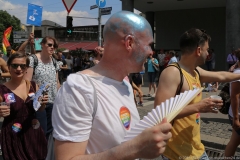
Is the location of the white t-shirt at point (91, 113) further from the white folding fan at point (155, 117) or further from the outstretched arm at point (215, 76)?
the outstretched arm at point (215, 76)

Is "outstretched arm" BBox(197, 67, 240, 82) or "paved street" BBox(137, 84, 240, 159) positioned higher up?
"outstretched arm" BBox(197, 67, 240, 82)

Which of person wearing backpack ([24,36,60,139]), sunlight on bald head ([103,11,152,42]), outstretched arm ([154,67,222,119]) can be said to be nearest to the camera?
sunlight on bald head ([103,11,152,42])

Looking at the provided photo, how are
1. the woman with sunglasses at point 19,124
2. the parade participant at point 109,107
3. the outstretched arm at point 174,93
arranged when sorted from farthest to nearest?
the woman with sunglasses at point 19,124 < the outstretched arm at point 174,93 < the parade participant at point 109,107

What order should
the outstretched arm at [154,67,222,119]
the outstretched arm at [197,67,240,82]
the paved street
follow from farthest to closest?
1. the paved street
2. the outstretched arm at [197,67,240,82]
3. the outstretched arm at [154,67,222,119]

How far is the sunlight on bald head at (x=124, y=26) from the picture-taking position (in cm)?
147

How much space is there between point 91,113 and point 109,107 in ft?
0.34

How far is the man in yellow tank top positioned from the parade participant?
91 cm

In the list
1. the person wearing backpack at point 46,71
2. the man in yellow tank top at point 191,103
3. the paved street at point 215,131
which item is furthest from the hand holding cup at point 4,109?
the paved street at point 215,131

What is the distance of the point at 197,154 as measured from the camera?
2580mm

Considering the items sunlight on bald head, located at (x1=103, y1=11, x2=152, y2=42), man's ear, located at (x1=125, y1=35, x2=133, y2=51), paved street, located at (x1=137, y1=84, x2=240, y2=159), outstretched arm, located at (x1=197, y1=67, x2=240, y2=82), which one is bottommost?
paved street, located at (x1=137, y1=84, x2=240, y2=159)

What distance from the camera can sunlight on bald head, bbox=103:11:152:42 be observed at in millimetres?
1470

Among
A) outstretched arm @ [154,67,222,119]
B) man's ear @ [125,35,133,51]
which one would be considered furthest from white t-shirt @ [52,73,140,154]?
outstretched arm @ [154,67,222,119]

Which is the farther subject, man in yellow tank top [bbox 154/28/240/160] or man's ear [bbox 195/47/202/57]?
man's ear [bbox 195/47/202/57]

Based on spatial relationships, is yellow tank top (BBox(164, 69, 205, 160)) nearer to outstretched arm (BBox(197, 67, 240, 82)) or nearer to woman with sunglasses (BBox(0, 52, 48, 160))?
outstretched arm (BBox(197, 67, 240, 82))
